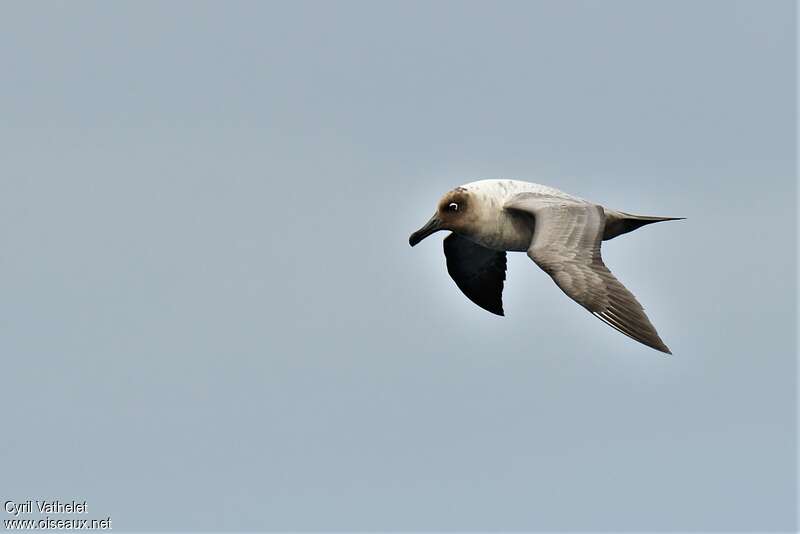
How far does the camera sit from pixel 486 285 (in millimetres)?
31375

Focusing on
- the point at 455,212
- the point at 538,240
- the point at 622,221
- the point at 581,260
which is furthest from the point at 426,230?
the point at 581,260

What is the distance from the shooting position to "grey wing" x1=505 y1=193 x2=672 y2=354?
79.3 feet

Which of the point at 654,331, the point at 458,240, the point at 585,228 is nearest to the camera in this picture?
the point at 654,331

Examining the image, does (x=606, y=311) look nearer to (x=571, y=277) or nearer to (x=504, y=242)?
(x=571, y=277)

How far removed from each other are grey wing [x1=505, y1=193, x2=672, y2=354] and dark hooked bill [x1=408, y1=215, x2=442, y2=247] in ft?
4.32

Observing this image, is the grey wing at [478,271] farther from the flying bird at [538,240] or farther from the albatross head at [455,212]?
the albatross head at [455,212]

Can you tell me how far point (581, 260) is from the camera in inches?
Result: 1007

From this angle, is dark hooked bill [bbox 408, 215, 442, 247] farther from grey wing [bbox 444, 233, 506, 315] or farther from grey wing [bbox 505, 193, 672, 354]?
grey wing [bbox 444, 233, 506, 315]

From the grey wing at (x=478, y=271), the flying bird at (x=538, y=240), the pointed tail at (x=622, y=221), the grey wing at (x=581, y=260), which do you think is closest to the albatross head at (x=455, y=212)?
the flying bird at (x=538, y=240)

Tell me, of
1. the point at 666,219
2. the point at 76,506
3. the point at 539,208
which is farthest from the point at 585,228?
the point at 76,506

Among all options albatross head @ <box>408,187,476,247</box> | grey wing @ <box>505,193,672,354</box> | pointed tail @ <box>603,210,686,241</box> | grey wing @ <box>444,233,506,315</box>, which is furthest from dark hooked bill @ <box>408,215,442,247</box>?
pointed tail @ <box>603,210,686,241</box>

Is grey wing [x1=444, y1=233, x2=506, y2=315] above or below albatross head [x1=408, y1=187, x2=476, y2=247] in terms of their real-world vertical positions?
above

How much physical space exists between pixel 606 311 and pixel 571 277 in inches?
35.9

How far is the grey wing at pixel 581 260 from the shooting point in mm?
24172
